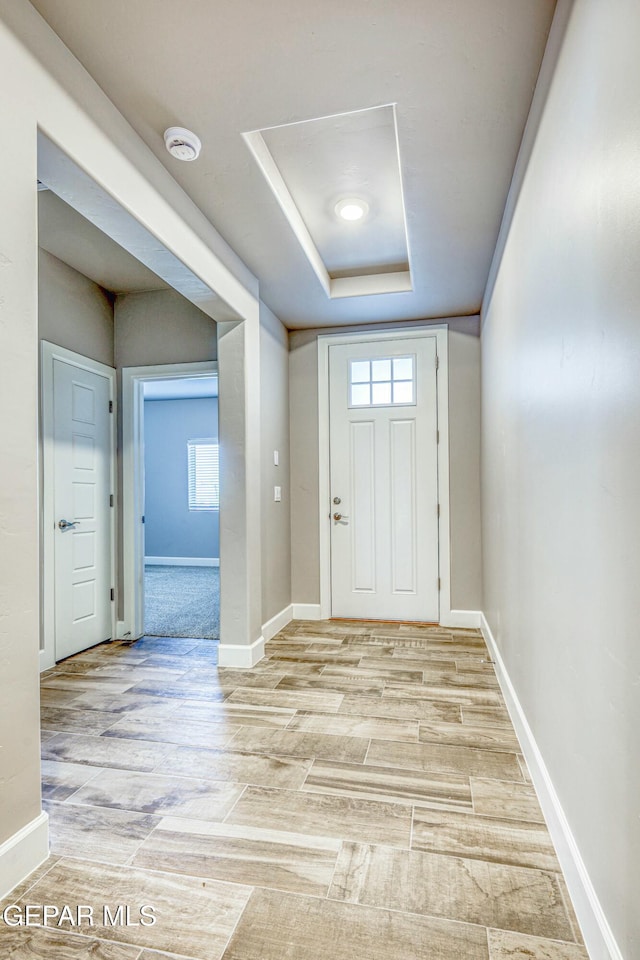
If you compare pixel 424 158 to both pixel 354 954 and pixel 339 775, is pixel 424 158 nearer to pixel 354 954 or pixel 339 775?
pixel 339 775

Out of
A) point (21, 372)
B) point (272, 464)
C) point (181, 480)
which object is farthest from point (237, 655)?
point (181, 480)

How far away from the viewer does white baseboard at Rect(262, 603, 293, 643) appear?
12.5ft

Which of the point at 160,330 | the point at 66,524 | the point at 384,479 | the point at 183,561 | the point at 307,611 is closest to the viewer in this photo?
the point at 66,524

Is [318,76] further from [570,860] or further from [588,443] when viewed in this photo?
[570,860]

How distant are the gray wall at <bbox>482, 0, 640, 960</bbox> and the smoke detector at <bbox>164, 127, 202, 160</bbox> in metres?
1.28

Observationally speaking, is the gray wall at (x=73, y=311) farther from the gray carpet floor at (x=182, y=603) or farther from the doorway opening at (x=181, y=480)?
the doorway opening at (x=181, y=480)

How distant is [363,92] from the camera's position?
1.89 meters

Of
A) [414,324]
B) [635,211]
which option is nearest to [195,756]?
[635,211]

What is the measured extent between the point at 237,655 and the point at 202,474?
17.8 ft

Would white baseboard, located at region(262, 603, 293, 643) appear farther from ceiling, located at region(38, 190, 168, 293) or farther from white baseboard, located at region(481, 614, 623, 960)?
ceiling, located at region(38, 190, 168, 293)

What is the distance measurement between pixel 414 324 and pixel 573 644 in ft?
11.1

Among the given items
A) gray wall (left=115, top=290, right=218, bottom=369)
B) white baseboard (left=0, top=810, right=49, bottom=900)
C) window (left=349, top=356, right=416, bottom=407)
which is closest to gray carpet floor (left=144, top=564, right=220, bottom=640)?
gray wall (left=115, top=290, right=218, bottom=369)

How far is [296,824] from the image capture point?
173 cm

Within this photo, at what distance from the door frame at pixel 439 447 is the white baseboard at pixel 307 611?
0.12 feet
